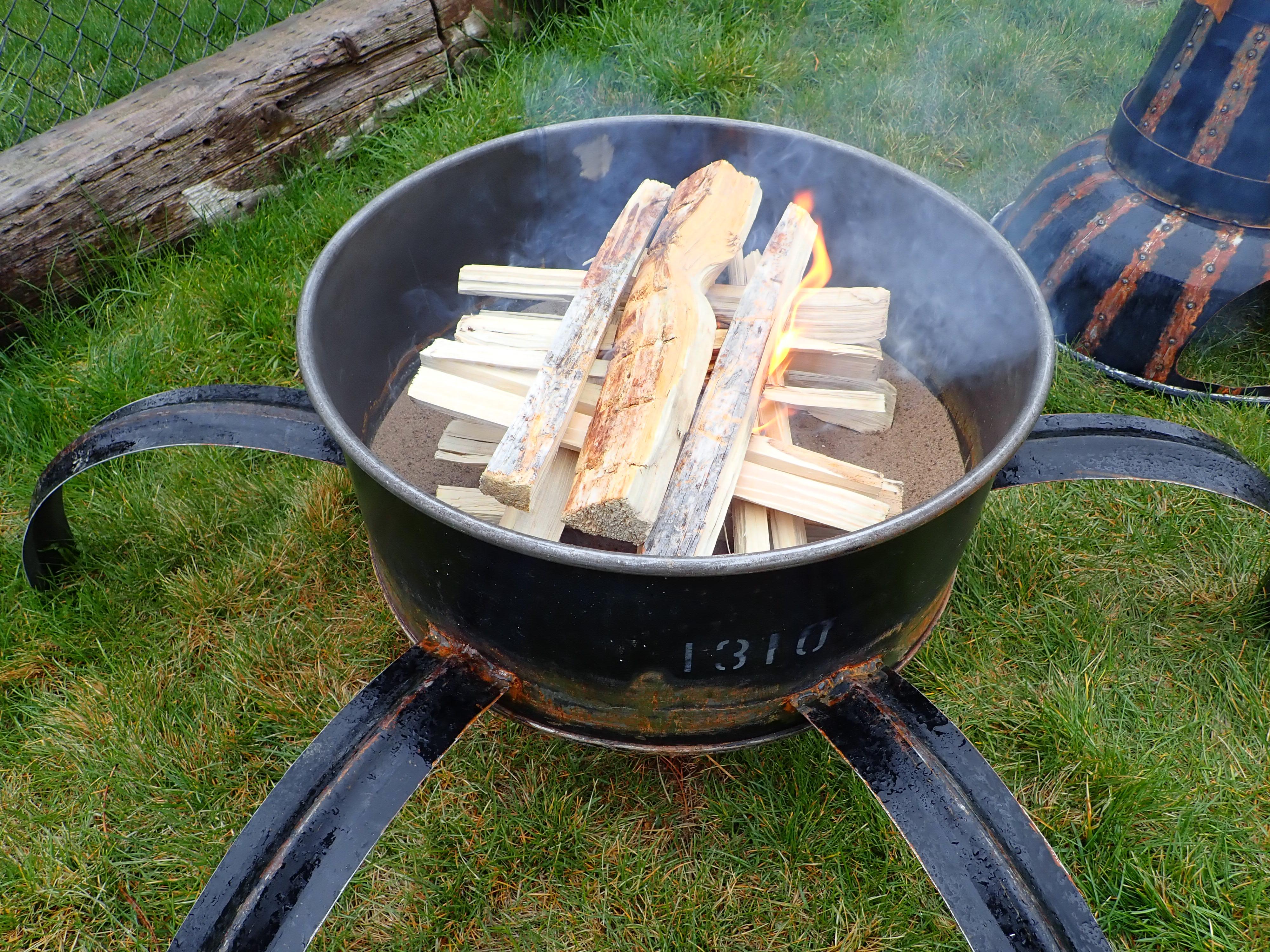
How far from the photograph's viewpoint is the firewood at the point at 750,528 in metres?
1.62

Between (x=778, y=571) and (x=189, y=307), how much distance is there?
8.03 ft

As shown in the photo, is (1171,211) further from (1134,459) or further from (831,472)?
(831,472)

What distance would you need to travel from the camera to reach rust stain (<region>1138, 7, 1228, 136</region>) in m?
2.51

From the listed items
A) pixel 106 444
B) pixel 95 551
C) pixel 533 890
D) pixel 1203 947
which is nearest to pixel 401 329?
pixel 106 444

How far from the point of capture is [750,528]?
1.64 meters

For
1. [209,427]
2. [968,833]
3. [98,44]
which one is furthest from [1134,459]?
[98,44]

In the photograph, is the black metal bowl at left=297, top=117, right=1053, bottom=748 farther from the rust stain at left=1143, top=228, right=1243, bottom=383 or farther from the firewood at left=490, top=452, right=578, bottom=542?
the rust stain at left=1143, top=228, right=1243, bottom=383

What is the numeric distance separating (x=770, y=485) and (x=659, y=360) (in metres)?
0.30

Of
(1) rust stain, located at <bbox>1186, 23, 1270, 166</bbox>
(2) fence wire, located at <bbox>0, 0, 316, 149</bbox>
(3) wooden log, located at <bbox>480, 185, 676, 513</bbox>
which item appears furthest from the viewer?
(2) fence wire, located at <bbox>0, 0, 316, 149</bbox>

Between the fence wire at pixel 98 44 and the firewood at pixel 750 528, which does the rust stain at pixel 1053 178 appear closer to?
the firewood at pixel 750 528

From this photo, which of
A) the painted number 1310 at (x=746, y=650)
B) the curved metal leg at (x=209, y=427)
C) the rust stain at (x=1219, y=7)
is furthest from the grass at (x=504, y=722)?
the rust stain at (x=1219, y=7)

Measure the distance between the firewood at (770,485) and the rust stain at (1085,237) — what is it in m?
1.57

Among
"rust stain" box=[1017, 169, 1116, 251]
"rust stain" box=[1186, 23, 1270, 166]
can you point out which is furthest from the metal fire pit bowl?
"rust stain" box=[1186, 23, 1270, 166]

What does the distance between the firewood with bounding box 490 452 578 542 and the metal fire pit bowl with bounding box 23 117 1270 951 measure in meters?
0.21
